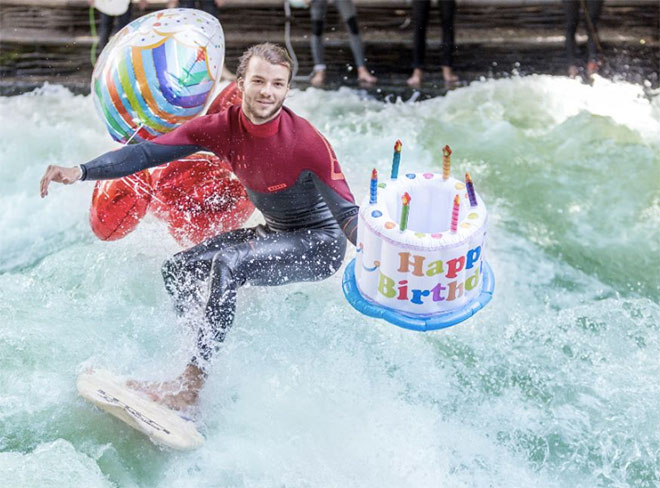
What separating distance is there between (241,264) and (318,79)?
3399 mm

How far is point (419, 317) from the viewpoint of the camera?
135 inches

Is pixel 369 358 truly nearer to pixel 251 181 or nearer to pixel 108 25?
pixel 251 181

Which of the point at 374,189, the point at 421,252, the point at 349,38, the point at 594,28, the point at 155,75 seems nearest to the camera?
the point at 421,252

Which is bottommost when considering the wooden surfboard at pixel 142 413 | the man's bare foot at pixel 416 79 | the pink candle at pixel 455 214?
the wooden surfboard at pixel 142 413

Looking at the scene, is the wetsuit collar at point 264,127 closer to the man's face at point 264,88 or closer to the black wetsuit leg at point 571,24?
the man's face at point 264,88

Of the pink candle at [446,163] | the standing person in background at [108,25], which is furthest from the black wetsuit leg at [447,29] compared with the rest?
the pink candle at [446,163]

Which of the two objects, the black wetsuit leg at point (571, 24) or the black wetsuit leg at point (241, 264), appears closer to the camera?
the black wetsuit leg at point (241, 264)

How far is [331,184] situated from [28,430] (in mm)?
1625

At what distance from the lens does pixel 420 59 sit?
6.77 m

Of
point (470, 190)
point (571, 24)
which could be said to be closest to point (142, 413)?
point (470, 190)

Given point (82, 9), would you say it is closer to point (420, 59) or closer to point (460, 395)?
point (420, 59)

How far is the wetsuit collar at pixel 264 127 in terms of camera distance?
3.50m

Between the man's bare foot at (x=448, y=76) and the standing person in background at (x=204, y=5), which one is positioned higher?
the standing person in background at (x=204, y=5)

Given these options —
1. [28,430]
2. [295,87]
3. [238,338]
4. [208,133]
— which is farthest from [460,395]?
[295,87]
